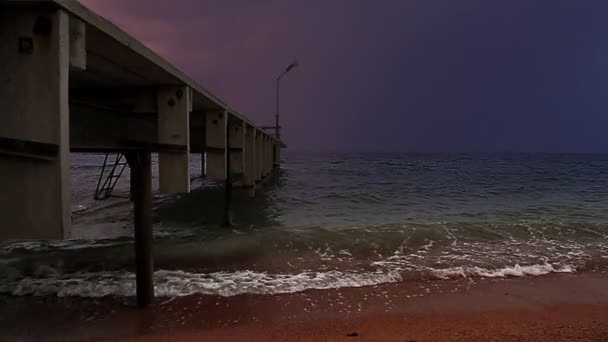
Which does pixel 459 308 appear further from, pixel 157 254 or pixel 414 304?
pixel 157 254

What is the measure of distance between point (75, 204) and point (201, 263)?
12.8 m

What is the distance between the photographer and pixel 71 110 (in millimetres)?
4555

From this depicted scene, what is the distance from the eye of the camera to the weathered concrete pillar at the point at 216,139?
8828mm

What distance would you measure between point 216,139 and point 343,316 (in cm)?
524

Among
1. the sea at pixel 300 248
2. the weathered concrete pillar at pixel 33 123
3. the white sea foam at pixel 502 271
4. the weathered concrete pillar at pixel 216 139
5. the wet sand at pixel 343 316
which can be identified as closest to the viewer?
the weathered concrete pillar at pixel 33 123

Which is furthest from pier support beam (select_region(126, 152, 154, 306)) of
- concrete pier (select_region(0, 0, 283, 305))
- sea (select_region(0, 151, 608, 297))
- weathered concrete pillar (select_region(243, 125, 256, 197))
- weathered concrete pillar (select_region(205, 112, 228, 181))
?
weathered concrete pillar (select_region(243, 125, 256, 197))

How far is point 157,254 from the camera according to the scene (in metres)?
8.39

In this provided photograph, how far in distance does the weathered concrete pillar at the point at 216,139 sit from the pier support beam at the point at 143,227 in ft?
10.9

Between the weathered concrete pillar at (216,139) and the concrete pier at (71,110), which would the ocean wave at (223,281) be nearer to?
the concrete pier at (71,110)

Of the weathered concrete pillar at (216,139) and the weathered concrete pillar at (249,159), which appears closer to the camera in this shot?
the weathered concrete pillar at (216,139)

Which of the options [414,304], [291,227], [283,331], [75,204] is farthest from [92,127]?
[75,204]

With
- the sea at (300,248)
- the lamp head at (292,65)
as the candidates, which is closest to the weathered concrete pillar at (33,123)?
the sea at (300,248)

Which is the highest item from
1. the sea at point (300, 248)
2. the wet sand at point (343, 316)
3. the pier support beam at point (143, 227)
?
the pier support beam at point (143, 227)

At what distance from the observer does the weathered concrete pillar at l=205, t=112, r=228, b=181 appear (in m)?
8.83
